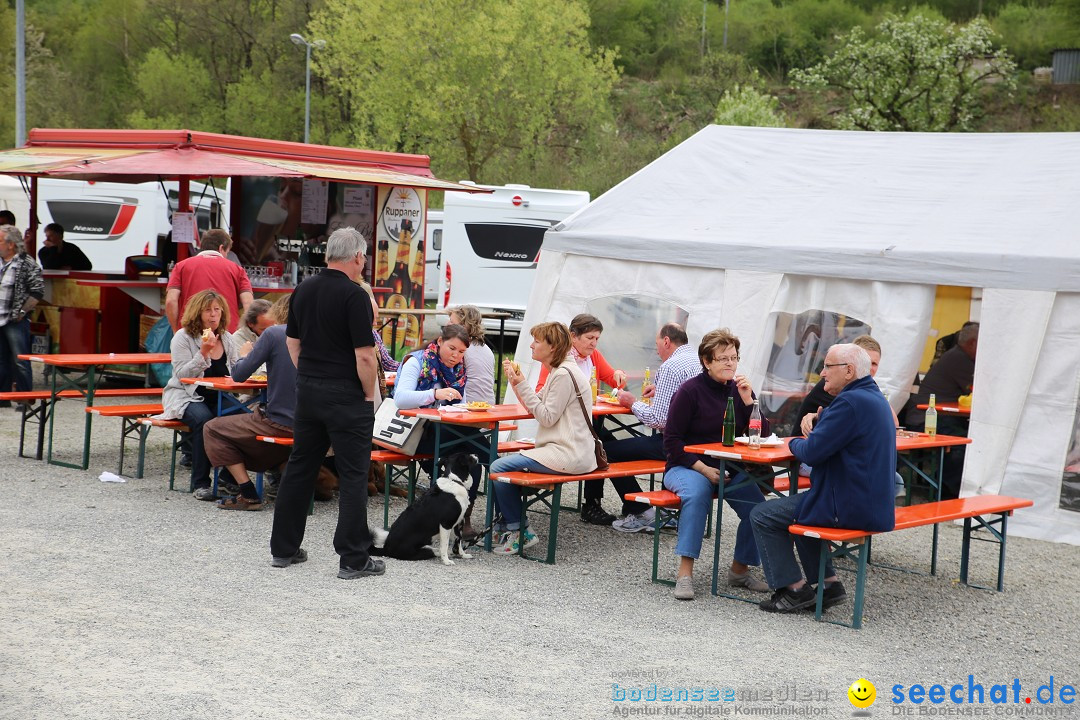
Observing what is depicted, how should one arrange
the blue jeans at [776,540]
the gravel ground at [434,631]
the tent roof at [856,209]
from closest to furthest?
the gravel ground at [434,631] < the blue jeans at [776,540] < the tent roof at [856,209]

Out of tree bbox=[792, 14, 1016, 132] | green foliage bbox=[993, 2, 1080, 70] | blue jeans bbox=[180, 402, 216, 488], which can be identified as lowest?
blue jeans bbox=[180, 402, 216, 488]

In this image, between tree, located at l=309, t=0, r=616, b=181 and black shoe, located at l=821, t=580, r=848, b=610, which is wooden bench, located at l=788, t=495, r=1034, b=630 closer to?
black shoe, located at l=821, t=580, r=848, b=610

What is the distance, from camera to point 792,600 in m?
5.70

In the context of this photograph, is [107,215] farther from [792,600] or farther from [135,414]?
[792,600]

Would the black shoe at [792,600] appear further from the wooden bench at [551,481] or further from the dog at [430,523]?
the dog at [430,523]

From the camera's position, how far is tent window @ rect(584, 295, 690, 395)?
9.89 meters

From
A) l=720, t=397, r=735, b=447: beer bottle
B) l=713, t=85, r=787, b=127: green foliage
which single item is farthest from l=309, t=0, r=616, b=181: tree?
l=720, t=397, r=735, b=447: beer bottle

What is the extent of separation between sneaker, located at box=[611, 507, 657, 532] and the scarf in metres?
1.39

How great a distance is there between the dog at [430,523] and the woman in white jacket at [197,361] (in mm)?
1988

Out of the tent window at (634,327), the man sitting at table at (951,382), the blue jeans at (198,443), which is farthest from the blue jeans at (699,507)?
the tent window at (634,327)

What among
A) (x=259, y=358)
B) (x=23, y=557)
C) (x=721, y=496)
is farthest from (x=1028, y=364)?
Answer: (x=23, y=557)

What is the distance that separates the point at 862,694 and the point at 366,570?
2633mm

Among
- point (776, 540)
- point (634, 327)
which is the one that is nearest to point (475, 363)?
point (776, 540)

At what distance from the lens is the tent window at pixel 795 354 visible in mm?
8766
